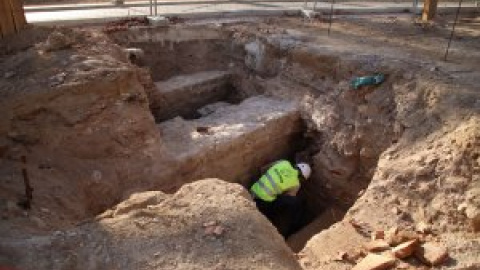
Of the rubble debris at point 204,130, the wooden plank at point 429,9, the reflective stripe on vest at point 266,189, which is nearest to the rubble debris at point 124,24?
the rubble debris at point 204,130

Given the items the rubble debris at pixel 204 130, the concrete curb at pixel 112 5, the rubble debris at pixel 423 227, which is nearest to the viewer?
the rubble debris at pixel 423 227

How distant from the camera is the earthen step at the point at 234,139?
636 cm

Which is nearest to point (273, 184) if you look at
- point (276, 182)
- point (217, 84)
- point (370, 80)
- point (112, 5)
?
point (276, 182)

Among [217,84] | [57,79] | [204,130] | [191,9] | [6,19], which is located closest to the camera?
[57,79]

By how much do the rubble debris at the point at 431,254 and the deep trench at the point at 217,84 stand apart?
245cm

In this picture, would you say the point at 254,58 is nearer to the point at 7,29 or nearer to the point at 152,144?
the point at 152,144

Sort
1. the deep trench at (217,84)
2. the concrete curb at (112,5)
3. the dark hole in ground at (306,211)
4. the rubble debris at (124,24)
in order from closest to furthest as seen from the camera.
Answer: the dark hole in ground at (306,211), the deep trench at (217,84), the rubble debris at (124,24), the concrete curb at (112,5)

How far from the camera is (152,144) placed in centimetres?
615

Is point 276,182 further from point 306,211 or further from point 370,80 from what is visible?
point 370,80

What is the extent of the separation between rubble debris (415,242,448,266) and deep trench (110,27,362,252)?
245 cm

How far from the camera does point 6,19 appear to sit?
631 cm

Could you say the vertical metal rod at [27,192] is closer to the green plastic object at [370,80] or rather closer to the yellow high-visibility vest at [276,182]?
the yellow high-visibility vest at [276,182]

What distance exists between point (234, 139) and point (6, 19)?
147 inches

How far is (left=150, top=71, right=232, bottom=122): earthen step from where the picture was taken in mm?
7906
